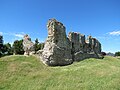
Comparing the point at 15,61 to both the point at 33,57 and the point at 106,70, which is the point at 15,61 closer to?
the point at 33,57

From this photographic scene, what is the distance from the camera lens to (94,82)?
2436cm

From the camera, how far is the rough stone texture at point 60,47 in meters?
32.1

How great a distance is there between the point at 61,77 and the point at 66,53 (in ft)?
28.5

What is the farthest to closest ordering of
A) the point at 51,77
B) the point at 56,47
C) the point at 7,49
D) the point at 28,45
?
the point at 7,49 → the point at 28,45 → the point at 56,47 → the point at 51,77

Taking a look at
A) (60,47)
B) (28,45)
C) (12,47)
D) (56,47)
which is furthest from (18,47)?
(56,47)

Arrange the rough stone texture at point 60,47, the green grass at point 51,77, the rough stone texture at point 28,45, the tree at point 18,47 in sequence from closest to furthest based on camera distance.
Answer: the green grass at point 51,77 → the rough stone texture at point 60,47 → the rough stone texture at point 28,45 → the tree at point 18,47

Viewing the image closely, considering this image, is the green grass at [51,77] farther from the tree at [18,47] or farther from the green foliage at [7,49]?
the green foliage at [7,49]

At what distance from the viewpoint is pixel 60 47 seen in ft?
110

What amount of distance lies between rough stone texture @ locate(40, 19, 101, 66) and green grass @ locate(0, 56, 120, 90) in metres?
1.98

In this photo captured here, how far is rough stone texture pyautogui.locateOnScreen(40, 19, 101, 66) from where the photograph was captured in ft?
105

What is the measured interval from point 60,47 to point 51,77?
26.4 feet

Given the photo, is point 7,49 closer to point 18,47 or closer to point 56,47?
point 18,47

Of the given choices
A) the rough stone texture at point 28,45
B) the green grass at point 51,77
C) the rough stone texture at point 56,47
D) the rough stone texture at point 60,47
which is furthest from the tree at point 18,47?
the green grass at point 51,77

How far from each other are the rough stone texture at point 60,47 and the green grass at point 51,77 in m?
1.98
